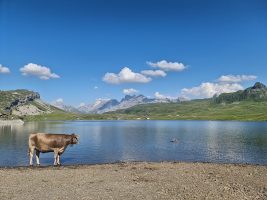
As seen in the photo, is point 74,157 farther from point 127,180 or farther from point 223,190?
point 223,190

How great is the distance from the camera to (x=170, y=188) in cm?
2747

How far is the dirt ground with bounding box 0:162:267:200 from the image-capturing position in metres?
25.2

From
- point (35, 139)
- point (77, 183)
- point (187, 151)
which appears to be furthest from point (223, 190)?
point (187, 151)

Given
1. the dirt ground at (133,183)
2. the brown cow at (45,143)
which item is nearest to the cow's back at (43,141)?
the brown cow at (45,143)

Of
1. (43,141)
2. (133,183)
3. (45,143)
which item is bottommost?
(133,183)

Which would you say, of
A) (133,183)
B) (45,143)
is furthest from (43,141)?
(133,183)

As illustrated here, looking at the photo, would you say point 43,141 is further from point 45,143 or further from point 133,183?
point 133,183

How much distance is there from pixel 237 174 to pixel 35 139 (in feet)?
79.5

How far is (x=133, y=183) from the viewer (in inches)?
1170

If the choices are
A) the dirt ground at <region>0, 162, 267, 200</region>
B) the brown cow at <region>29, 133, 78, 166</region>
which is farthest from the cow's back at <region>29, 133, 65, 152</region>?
the dirt ground at <region>0, 162, 267, 200</region>

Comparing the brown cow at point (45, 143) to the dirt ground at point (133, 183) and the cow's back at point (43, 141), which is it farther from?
the dirt ground at point (133, 183)

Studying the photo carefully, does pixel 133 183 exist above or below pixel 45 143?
below

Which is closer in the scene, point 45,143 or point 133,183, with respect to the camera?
point 133,183

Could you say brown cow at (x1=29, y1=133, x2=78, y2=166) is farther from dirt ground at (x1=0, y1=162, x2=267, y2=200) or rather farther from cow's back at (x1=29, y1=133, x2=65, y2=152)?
dirt ground at (x1=0, y1=162, x2=267, y2=200)
